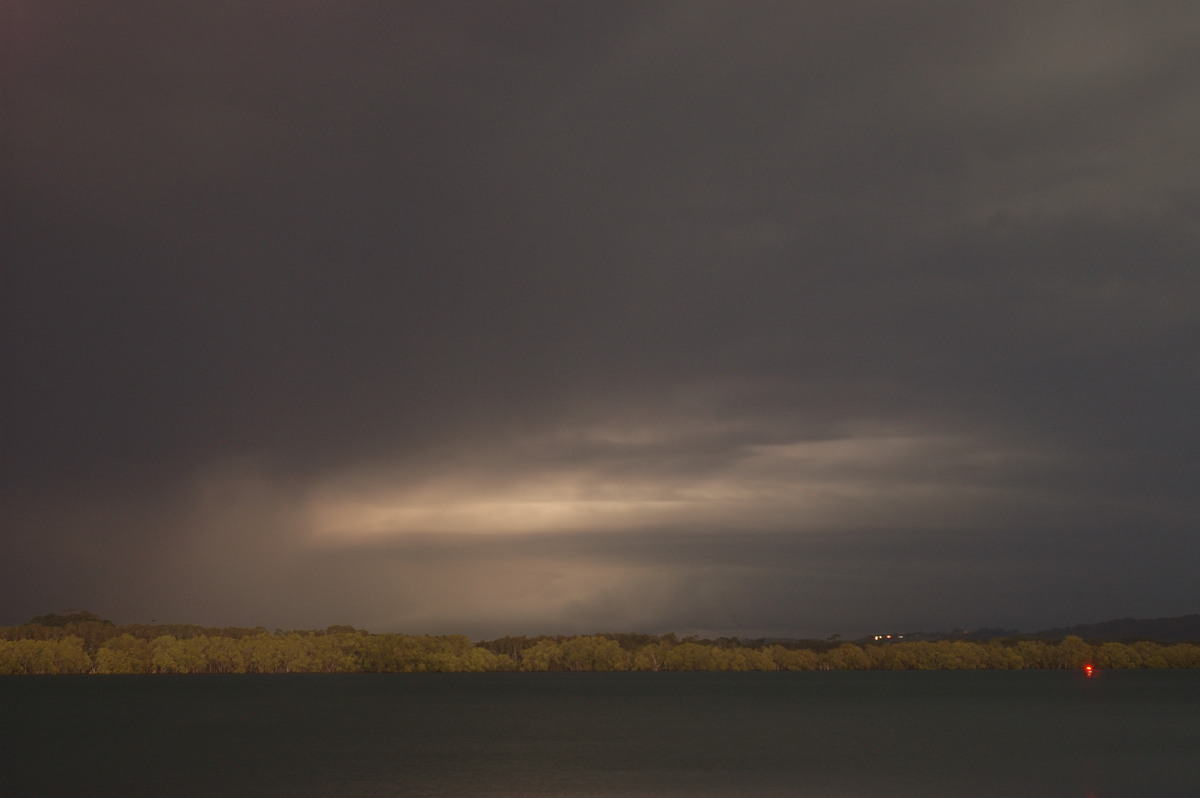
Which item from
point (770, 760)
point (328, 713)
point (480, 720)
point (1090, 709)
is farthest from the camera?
point (1090, 709)

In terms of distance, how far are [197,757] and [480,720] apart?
157 ft

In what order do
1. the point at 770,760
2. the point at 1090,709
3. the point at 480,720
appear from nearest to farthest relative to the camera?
the point at 770,760
the point at 480,720
the point at 1090,709

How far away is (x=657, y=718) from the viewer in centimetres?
12075

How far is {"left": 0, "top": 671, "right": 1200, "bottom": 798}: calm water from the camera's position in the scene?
58.2m

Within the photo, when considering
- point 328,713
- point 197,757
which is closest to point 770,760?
point 197,757

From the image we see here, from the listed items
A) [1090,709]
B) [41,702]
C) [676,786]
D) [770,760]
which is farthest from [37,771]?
[1090,709]

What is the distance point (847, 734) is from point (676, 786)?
46.3m

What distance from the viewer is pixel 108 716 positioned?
120938mm

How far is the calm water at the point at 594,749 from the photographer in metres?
58.2

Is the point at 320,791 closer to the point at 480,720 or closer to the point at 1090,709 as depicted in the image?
the point at 480,720

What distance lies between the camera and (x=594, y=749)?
266ft

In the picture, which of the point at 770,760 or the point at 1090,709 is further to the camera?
the point at 1090,709

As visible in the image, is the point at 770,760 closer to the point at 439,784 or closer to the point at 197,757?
the point at 439,784

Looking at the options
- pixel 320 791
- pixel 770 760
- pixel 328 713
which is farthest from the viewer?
pixel 328 713
